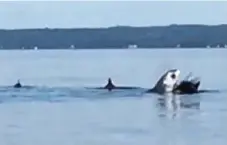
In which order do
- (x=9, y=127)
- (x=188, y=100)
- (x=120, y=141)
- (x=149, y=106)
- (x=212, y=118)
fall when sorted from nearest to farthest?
(x=120, y=141)
(x=9, y=127)
(x=212, y=118)
(x=149, y=106)
(x=188, y=100)

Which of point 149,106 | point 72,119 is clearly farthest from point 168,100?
point 72,119

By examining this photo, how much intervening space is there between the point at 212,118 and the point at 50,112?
706cm

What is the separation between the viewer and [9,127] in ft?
106

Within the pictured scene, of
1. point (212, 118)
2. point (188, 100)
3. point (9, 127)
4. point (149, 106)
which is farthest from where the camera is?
point (188, 100)

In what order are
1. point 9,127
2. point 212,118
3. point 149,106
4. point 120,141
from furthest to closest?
1. point 149,106
2. point 212,118
3. point 9,127
4. point 120,141

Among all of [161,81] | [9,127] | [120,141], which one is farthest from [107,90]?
[120,141]

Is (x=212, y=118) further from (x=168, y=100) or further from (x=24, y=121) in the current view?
(x=168, y=100)

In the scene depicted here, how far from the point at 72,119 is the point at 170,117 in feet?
12.3

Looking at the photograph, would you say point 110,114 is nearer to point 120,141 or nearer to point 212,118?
point 212,118

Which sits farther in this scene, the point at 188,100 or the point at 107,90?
the point at 107,90

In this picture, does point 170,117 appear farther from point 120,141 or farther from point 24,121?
point 120,141

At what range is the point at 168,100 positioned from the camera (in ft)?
146

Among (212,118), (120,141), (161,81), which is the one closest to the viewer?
(120,141)

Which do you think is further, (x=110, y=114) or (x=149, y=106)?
(x=149, y=106)
